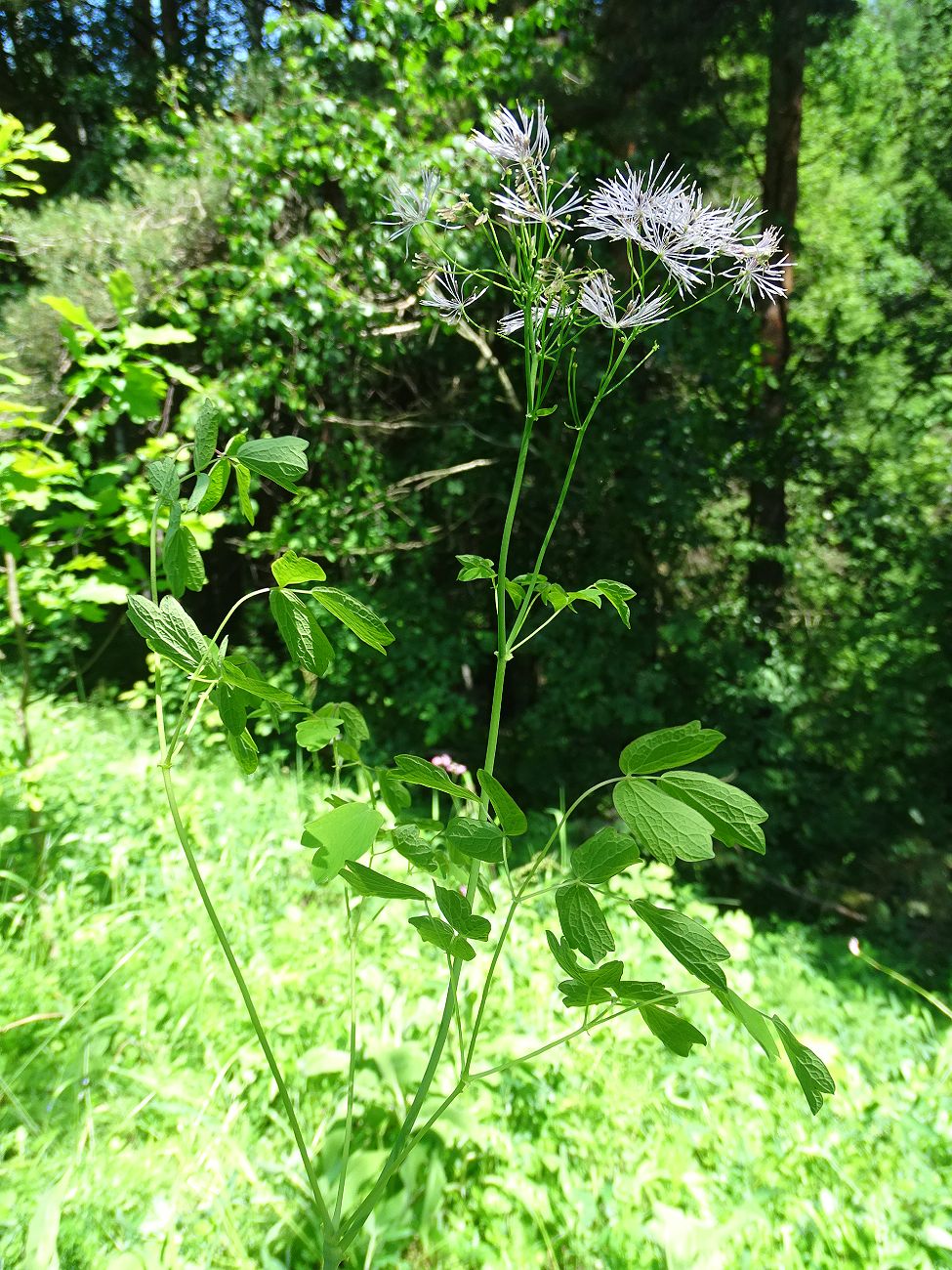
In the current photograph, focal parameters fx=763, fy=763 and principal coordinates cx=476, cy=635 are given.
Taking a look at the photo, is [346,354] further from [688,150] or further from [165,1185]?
[165,1185]

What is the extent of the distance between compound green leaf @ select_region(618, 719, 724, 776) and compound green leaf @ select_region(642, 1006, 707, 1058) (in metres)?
0.20

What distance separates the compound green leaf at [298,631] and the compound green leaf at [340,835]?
146mm

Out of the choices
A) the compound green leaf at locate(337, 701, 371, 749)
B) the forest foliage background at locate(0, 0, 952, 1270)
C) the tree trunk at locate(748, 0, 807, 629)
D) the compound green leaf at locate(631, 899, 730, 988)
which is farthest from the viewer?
the tree trunk at locate(748, 0, 807, 629)

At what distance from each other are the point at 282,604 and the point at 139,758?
9.65ft

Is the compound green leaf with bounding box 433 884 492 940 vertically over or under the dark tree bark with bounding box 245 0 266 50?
under

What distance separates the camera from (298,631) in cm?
73

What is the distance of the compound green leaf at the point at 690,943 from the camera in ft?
1.85

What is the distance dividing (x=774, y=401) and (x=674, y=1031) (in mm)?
4700

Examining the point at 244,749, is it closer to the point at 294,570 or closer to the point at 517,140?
the point at 294,570

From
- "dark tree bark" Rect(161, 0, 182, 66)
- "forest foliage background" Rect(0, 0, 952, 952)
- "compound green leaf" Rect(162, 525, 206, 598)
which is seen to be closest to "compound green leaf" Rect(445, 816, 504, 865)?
"compound green leaf" Rect(162, 525, 206, 598)

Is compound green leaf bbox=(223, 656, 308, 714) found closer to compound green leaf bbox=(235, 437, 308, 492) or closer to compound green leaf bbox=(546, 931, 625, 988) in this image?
compound green leaf bbox=(235, 437, 308, 492)

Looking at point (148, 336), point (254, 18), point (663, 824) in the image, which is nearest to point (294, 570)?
point (663, 824)

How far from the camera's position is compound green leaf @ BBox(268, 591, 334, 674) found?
0.72 metres

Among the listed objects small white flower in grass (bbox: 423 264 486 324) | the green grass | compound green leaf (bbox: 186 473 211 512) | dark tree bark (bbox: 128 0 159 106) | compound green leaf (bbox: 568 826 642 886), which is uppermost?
dark tree bark (bbox: 128 0 159 106)
